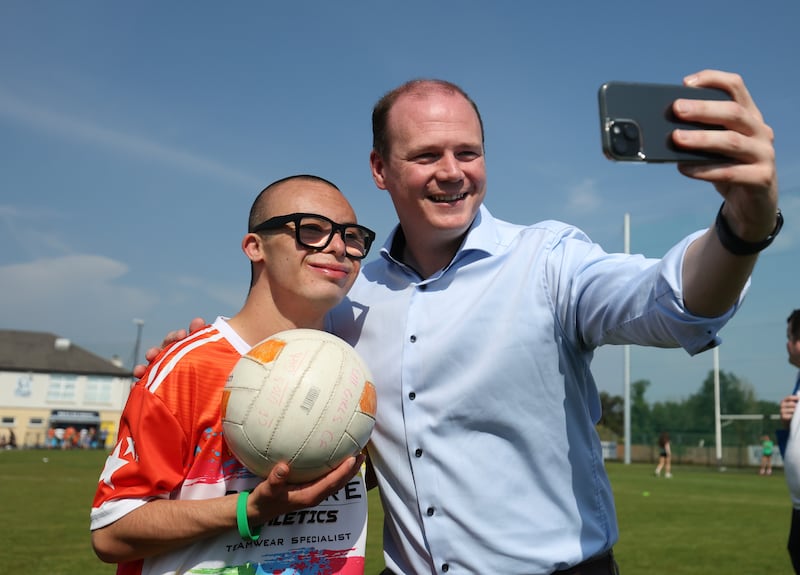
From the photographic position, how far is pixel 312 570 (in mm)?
3057

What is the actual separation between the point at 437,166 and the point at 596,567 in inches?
75.3

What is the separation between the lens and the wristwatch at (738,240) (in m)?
1.98

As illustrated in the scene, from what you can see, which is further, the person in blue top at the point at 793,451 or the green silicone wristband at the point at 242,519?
the person in blue top at the point at 793,451

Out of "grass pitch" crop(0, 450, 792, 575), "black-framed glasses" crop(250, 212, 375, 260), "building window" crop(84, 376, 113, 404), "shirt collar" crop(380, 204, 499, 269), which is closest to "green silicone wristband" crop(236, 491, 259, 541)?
"black-framed glasses" crop(250, 212, 375, 260)

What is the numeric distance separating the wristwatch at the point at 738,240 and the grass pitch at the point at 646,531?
27.0 ft

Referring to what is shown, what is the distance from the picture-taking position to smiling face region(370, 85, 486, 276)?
3.34 m

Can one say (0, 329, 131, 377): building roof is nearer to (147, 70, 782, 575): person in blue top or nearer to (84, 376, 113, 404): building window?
(84, 376, 113, 404): building window

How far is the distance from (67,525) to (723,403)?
56.7 m

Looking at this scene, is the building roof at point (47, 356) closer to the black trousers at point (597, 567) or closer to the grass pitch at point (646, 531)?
the grass pitch at point (646, 531)

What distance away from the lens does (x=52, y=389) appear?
71.9m

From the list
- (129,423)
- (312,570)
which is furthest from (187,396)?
(312,570)

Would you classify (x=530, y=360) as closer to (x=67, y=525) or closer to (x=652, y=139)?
(x=652, y=139)

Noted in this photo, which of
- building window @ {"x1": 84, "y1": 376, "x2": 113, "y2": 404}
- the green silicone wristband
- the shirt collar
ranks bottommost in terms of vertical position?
building window @ {"x1": 84, "y1": 376, "x2": 113, "y2": 404}

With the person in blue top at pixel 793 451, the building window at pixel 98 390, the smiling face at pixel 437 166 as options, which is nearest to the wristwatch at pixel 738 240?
the smiling face at pixel 437 166
